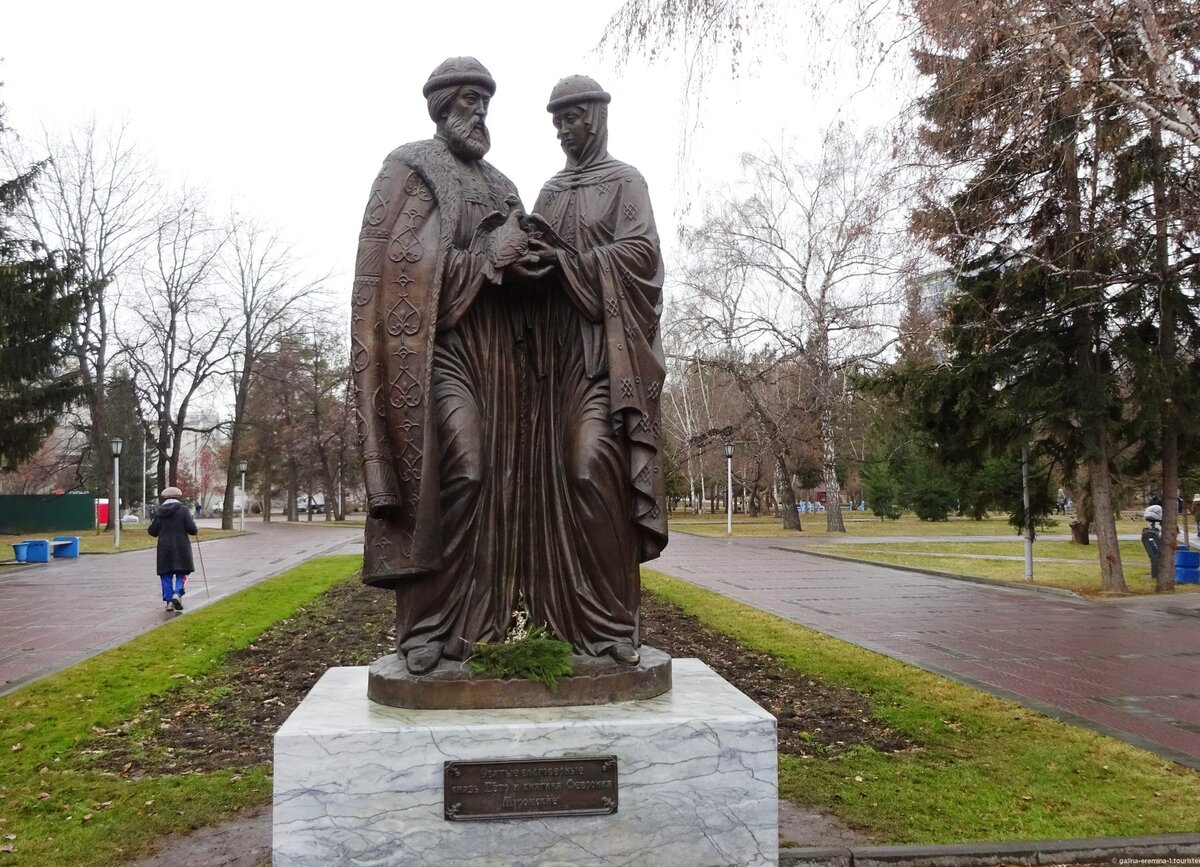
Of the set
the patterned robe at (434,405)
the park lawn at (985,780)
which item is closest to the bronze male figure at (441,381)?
the patterned robe at (434,405)

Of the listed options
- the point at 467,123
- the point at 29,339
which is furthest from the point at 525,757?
the point at 29,339

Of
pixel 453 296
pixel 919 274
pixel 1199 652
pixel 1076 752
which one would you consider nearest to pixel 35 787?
pixel 453 296

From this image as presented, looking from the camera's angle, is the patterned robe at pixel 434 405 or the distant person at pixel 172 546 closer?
the patterned robe at pixel 434 405

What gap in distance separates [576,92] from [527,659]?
2434 millimetres

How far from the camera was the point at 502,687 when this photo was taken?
→ 3.41 meters

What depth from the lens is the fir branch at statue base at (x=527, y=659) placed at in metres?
3.44

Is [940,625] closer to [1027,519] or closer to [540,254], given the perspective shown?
Answer: [1027,519]

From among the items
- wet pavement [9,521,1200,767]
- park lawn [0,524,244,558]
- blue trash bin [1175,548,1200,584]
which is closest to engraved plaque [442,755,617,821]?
wet pavement [9,521,1200,767]

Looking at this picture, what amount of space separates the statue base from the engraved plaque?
30 cm

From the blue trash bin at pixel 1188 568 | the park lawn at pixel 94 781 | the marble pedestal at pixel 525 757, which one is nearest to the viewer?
the marble pedestal at pixel 525 757

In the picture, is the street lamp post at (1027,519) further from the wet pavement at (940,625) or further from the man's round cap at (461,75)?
the man's round cap at (461,75)

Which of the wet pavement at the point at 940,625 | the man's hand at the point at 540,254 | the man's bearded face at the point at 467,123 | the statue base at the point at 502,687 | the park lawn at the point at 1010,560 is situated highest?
the man's bearded face at the point at 467,123

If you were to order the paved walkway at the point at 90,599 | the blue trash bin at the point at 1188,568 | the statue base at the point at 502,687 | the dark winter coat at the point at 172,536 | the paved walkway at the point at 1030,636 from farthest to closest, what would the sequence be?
Result: the blue trash bin at the point at 1188,568 < the dark winter coat at the point at 172,536 < the paved walkway at the point at 90,599 < the paved walkway at the point at 1030,636 < the statue base at the point at 502,687

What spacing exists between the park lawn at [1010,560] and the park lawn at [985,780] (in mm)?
9622
